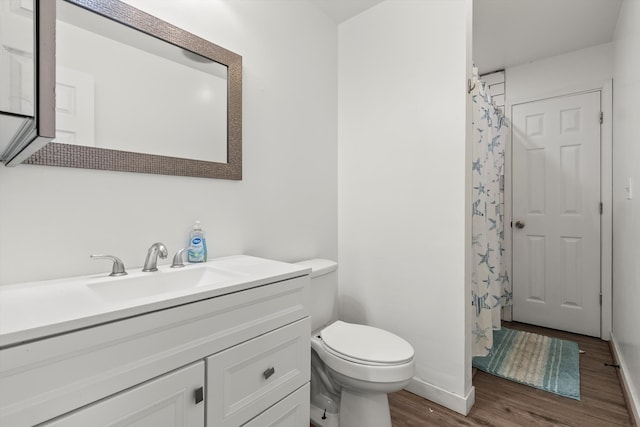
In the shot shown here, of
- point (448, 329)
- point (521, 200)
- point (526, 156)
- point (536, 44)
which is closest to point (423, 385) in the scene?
point (448, 329)

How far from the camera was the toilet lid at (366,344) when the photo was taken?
4.33 feet

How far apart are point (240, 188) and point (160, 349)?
91 cm

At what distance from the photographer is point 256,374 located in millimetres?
1013

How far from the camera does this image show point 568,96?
2.73 m

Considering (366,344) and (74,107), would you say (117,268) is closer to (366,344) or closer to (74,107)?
(74,107)

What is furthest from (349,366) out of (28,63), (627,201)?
(627,201)

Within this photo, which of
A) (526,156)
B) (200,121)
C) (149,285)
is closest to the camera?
(149,285)

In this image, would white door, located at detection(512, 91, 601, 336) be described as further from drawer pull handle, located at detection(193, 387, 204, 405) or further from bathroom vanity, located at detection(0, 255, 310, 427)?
drawer pull handle, located at detection(193, 387, 204, 405)

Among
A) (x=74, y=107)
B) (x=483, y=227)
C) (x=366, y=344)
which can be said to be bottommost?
(x=366, y=344)

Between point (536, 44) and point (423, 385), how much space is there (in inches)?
112

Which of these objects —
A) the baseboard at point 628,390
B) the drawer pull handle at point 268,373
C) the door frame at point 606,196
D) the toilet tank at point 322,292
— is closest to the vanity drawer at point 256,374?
the drawer pull handle at point 268,373

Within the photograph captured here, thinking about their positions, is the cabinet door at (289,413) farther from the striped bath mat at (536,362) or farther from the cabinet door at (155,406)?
the striped bath mat at (536,362)

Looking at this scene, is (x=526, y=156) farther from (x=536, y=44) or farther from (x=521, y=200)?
(x=536, y=44)

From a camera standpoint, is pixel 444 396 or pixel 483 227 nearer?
pixel 444 396
